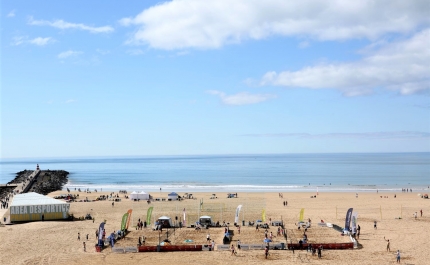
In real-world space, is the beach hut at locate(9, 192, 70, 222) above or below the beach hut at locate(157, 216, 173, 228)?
above

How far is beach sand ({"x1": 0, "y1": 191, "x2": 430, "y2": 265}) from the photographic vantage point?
26172mm

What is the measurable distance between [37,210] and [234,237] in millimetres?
18902

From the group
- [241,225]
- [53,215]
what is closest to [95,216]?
[53,215]

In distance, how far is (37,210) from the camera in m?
39.0

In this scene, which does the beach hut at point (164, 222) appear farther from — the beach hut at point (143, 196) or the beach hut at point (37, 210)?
the beach hut at point (143, 196)

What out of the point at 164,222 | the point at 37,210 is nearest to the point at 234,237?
the point at 164,222

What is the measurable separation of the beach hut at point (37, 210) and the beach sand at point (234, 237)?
1332 millimetres

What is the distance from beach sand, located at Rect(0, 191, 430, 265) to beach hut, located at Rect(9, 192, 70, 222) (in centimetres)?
133

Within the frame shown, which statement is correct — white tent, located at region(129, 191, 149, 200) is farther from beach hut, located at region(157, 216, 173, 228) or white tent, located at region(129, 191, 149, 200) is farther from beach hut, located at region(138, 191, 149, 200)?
beach hut, located at region(157, 216, 173, 228)

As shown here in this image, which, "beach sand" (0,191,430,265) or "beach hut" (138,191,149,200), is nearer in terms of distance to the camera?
"beach sand" (0,191,430,265)

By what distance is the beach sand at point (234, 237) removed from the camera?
85.9ft

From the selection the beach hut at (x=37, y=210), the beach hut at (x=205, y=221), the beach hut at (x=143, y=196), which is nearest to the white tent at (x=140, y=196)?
the beach hut at (x=143, y=196)

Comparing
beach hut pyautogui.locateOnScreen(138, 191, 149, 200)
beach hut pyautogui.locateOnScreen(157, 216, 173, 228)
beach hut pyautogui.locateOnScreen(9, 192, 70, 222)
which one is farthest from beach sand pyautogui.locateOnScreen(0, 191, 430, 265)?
beach hut pyautogui.locateOnScreen(138, 191, 149, 200)

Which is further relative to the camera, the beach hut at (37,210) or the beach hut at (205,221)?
the beach hut at (37,210)
